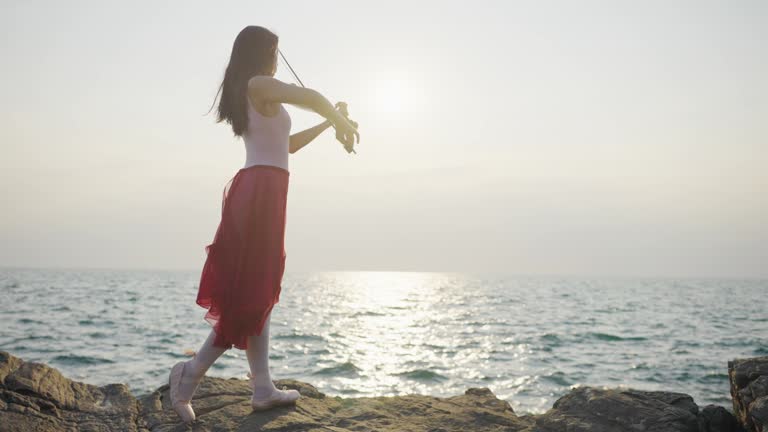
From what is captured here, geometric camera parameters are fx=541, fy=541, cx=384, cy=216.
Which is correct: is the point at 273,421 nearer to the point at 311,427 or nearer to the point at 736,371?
the point at 311,427

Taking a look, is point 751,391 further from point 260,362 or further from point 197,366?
point 197,366

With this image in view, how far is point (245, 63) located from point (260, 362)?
1940mm

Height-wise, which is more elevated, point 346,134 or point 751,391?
point 346,134

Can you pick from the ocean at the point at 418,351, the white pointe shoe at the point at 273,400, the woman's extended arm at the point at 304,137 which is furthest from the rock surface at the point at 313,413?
the ocean at the point at 418,351

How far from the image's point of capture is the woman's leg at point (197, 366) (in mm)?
3492

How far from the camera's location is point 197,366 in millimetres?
3516

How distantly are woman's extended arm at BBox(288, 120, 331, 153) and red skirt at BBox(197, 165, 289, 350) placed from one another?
41 cm

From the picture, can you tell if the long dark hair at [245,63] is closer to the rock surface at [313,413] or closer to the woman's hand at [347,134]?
the woman's hand at [347,134]

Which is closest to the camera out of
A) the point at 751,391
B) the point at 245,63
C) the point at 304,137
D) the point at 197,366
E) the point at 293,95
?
the point at 293,95

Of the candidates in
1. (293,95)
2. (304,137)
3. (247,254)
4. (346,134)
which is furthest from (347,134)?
(247,254)

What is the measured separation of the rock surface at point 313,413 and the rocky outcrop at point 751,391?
0.16 metres

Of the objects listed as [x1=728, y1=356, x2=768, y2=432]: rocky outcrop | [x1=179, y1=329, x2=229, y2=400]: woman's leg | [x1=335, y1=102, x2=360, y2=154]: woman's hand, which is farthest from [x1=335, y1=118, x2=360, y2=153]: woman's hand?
[x1=728, y1=356, x2=768, y2=432]: rocky outcrop

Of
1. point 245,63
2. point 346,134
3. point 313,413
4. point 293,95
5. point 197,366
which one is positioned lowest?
point 313,413

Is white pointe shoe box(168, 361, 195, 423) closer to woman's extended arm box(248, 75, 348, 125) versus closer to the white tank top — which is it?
the white tank top
